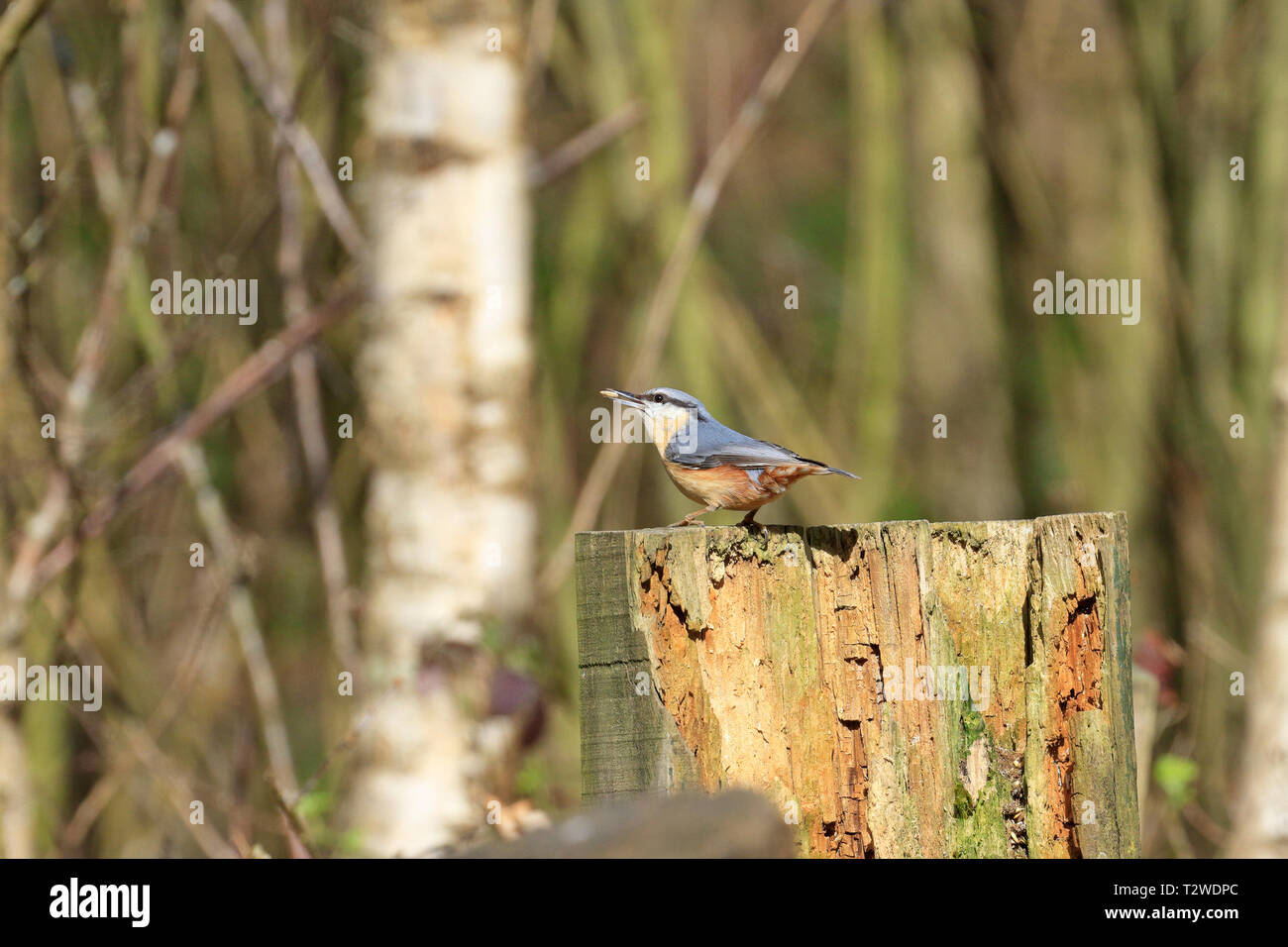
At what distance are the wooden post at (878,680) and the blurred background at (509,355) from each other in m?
1.24

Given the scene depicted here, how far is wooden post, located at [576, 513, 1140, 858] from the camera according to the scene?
5.46 feet

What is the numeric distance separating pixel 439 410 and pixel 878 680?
1997 millimetres

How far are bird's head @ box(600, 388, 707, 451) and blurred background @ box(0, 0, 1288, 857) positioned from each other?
91 cm

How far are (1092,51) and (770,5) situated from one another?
2.62 metres

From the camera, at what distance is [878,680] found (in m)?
1.71

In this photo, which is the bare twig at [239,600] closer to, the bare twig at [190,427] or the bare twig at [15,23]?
the bare twig at [190,427]

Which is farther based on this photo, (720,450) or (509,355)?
(509,355)

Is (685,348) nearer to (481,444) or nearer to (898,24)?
(481,444)

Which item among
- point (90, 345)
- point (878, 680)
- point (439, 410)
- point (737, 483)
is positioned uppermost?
point (90, 345)

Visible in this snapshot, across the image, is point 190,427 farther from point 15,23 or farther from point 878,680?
point 878,680

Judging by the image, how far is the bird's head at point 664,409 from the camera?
2547mm

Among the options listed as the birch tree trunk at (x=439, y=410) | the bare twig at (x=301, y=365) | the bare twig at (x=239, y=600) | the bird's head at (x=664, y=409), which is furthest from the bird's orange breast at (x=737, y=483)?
the bare twig at (x=239, y=600)

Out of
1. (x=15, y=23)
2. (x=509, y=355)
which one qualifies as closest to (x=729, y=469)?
(x=509, y=355)

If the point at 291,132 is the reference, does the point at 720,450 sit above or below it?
below
